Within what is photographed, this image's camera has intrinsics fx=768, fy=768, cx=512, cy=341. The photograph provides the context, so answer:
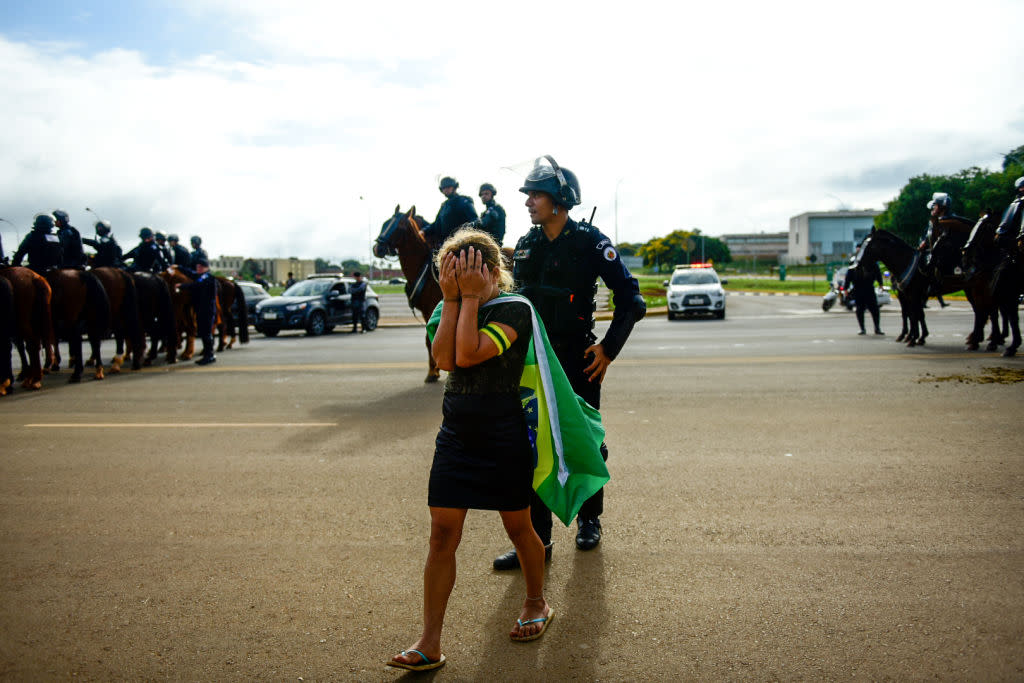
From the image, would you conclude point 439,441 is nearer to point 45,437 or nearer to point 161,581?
point 161,581

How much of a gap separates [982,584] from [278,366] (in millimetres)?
11666

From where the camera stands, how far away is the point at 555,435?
3318 mm

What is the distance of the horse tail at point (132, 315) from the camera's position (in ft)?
41.8

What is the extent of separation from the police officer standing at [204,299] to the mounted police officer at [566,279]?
11858 millimetres

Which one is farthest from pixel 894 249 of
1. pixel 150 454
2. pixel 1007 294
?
pixel 150 454

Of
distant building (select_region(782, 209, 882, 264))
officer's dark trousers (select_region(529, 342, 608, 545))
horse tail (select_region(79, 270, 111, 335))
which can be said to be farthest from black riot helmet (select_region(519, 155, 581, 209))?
distant building (select_region(782, 209, 882, 264))

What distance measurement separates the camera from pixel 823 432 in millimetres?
7082

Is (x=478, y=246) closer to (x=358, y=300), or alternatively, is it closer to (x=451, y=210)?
(x=451, y=210)

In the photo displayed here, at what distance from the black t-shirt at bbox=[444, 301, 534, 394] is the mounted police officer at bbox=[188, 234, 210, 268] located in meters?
13.9

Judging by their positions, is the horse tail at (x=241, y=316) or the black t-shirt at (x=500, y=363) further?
the horse tail at (x=241, y=316)

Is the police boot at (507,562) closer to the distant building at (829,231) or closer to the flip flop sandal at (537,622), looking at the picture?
the flip flop sandal at (537,622)

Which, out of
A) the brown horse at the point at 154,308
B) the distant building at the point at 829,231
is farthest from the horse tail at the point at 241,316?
the distant building at the point at 829,231

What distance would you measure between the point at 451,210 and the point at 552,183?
6.72 m

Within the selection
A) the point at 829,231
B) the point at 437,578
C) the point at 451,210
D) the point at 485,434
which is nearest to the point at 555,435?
the point at 485,434
